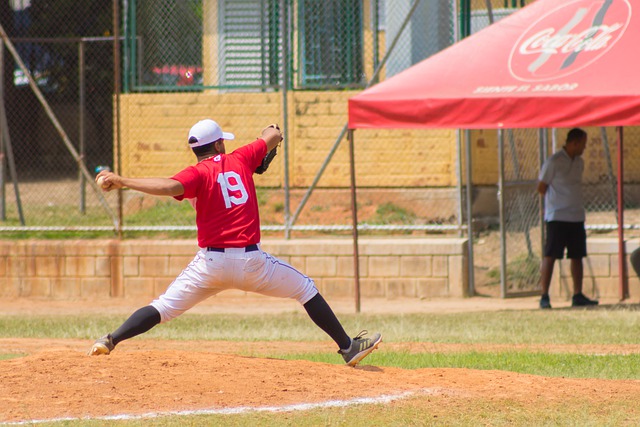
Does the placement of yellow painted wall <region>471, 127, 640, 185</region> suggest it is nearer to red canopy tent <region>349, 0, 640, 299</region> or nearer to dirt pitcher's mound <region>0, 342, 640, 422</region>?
red canopy tent <region>349, 0, 640, 299</region>

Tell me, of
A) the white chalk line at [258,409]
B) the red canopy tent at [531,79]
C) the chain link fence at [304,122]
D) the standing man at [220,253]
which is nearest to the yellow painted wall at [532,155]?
the chain link fence at [304,122]

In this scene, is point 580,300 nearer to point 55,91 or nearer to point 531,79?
point 531,79

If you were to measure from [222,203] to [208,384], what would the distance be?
48.9 inches

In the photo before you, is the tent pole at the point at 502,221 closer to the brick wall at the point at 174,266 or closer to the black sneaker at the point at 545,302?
the brick wall at the point at 174,266

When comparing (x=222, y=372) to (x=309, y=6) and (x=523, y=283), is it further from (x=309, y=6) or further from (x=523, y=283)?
(x=309, y=6)

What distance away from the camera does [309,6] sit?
16.3 m

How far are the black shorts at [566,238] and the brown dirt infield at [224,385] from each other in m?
5.38

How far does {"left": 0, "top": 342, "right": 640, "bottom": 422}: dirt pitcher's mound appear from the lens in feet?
20.2

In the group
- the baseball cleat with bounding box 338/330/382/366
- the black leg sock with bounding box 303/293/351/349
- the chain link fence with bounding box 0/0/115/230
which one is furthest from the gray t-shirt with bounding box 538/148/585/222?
the chain link fence with bounding box 0/0/115/230

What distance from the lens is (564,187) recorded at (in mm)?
12344

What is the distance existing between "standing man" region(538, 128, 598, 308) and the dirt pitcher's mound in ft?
17.9

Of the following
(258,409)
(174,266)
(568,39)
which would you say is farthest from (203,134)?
(174,266)

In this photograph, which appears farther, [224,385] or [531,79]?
[531,79]

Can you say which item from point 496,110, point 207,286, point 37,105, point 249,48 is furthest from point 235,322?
point 37,105
